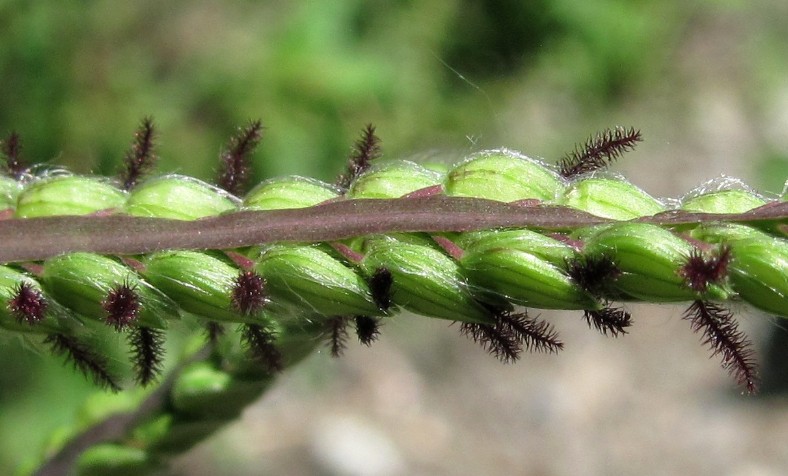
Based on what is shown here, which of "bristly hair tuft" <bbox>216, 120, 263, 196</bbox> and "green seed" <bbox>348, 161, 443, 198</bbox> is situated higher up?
"green seed" <bbox>348, 161, 443, 198</bbox>

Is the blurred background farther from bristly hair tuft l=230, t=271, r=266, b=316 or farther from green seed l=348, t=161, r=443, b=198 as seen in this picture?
bristly hair tuft l=230, t=271, r=266, b=316

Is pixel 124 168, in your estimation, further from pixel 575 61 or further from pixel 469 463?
pixel 575 61

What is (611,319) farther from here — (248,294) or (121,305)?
(121,305)

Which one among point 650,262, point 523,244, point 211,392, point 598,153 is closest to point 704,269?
point 650,262

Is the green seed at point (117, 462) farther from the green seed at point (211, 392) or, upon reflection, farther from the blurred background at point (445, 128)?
the blurred background at point (445, 128)

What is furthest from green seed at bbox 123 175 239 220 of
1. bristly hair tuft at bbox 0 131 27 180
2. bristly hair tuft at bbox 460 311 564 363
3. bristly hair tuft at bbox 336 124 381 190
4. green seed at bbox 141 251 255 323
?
bristly hair tuft at bbox 460 311 564 363
